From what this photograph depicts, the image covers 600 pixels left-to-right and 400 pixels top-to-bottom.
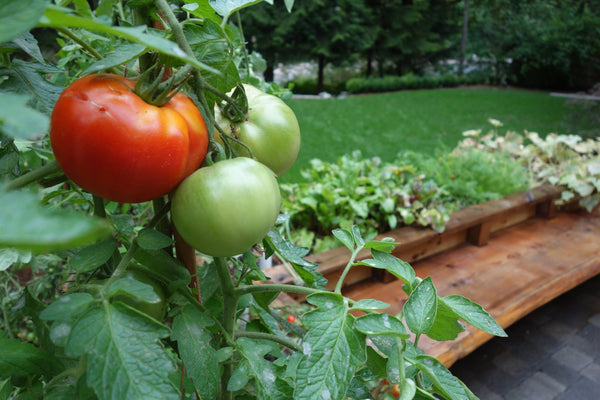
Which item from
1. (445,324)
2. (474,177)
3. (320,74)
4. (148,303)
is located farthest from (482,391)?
(320,74)

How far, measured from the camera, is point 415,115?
7.64m

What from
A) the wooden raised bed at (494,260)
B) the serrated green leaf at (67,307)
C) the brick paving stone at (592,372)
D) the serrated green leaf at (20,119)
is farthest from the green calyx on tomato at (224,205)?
the brick paving stone at (592,372)

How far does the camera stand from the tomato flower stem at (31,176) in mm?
367

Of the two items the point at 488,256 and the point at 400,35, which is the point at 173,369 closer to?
the point at 488,256

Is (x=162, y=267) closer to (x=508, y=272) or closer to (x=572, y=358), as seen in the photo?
(x=508, y=272)

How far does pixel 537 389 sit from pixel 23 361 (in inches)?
84.6

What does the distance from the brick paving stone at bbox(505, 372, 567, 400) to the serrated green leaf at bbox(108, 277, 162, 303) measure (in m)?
2.03

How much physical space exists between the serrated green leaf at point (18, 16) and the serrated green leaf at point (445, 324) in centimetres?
48

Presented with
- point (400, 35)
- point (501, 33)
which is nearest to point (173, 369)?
point (400, 35)

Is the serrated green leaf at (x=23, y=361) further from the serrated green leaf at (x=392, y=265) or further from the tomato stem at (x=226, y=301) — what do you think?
the serrated green leaf at (x=392, y=265)

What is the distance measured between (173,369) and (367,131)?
238 inches

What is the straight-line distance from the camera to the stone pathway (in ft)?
6.48

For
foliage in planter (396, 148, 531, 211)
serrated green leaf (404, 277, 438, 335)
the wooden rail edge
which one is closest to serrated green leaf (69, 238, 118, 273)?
serrated green leaf (404, 277, 438, 335)

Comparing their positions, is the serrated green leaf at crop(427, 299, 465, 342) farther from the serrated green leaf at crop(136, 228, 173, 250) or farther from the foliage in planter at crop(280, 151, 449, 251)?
the foliage in planter at crop(280, 151, 449, 251)
